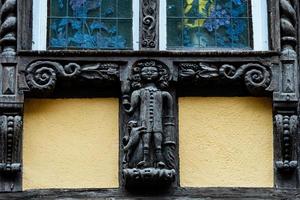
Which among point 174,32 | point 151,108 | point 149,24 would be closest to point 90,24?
point 149,24

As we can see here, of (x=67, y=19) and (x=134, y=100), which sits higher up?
(x=67, y=19)

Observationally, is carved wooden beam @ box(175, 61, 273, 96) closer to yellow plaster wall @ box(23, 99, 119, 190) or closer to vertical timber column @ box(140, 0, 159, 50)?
vertical timber column @ box(140, 0, 159, 50)

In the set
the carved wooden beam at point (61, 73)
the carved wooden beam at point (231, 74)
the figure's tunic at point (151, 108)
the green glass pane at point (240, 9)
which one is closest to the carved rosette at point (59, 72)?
the carved wooden beam at point (61, 73)

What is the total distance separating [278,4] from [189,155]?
1.17 metres

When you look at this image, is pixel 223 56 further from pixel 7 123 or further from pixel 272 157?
pixel 7 123

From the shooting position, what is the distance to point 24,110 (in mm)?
8242

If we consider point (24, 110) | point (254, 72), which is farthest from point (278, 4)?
point (24, 110)

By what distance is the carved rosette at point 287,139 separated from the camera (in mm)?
8094

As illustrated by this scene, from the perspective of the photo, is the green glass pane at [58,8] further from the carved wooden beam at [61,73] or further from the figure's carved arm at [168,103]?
the figure's carved arm at [168,103]

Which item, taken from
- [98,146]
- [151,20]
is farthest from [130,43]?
[98,146]

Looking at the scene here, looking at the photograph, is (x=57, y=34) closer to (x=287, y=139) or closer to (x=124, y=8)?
(x=124, y=8)

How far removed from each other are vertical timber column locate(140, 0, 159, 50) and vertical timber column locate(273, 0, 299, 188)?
812 mm

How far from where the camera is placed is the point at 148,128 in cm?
806

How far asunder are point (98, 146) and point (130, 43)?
0.76 metres
